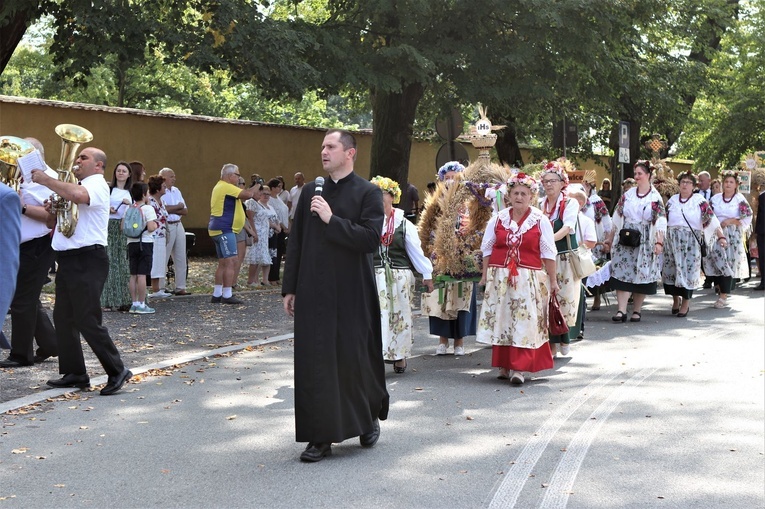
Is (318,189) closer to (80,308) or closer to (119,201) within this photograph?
(80,308)

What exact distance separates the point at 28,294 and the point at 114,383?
1352 millimetres

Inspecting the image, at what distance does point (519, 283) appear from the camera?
955 cm

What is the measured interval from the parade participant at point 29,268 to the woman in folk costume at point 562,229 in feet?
15.6

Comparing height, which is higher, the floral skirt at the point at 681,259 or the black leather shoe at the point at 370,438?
the floral skirt at the point at 681,259

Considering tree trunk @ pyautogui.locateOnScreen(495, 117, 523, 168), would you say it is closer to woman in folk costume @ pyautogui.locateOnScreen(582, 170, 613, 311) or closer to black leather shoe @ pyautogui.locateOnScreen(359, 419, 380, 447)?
woman in folk costume @ pyautogui.locateOnScreen(582, 170, 613, 311)

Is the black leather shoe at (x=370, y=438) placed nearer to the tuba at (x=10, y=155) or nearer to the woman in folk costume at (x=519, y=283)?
the tuba at (x=10, y=155)

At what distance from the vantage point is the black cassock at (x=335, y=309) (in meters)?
6.57

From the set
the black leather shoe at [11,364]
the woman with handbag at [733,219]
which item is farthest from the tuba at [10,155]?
the woman with handbag at [733,219]

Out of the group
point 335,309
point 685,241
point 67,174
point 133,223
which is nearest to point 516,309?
point 335,309

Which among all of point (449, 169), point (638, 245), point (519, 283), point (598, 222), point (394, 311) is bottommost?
point (394, 311)

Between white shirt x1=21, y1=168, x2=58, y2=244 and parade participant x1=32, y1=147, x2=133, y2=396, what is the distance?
2.78 feet

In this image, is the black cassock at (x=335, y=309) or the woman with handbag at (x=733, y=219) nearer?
the black cassock at (x=335, y=309)

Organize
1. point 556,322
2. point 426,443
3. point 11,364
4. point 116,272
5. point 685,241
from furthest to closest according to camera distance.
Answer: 1. point 685,241
2. point 116,272
3. point 556,322
4. point 11,364
5. point 426,443

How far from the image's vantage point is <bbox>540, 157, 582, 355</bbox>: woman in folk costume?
1124 centimetres
